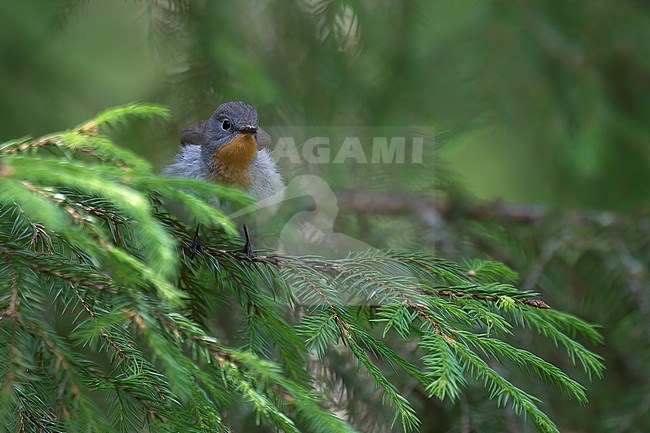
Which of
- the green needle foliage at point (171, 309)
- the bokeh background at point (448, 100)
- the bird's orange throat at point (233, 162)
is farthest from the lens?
the bokeh background at point (448, 100)

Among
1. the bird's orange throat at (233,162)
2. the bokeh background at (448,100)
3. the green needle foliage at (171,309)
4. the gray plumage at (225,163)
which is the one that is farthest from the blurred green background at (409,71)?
the green needle foliage at (171,309)

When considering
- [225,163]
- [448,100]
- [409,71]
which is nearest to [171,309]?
[225,163]

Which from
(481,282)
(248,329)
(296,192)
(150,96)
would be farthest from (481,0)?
(248,329)

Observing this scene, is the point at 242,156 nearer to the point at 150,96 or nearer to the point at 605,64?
the point at 150,96

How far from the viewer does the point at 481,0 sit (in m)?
3.44

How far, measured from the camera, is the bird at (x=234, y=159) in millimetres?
2438

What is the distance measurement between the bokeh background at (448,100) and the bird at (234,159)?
0.54 m

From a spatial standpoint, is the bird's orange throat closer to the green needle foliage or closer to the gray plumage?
the gray plumage

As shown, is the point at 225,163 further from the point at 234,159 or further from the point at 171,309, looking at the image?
the point at 171,309

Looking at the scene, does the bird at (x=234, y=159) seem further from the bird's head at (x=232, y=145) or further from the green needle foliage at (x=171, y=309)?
the green needle foliage at (x=171, y=309)

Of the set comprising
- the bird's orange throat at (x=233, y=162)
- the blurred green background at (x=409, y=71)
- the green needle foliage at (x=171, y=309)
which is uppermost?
the blurred green background at (x=409, y=71)

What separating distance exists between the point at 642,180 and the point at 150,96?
7.87 ft

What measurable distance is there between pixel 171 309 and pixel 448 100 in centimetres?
233

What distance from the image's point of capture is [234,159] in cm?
244
